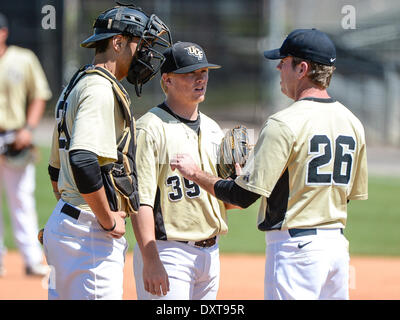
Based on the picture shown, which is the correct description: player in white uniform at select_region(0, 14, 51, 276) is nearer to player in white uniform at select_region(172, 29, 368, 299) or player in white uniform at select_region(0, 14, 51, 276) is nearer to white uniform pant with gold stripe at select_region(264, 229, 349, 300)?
player in white uniform at select_region(172, 29, 368, 299)

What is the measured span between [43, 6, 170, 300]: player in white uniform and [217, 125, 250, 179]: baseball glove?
597 millimetres

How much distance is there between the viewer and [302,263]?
10.7 ft

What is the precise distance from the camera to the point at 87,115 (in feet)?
10.2

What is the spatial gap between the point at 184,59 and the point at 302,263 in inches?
51.7

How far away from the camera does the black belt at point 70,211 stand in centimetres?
327

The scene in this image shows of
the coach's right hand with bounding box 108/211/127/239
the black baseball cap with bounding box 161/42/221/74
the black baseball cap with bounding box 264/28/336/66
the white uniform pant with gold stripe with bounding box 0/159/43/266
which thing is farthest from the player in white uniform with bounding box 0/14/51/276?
the black baseball cap with bounding box 264/28/336/66

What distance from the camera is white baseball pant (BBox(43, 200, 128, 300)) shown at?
10.6 feet

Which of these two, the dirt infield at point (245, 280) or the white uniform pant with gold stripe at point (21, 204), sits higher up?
the white uniform pant with gold stripe at point (21, 204)

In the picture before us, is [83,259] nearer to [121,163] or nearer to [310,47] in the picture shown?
[121,163]

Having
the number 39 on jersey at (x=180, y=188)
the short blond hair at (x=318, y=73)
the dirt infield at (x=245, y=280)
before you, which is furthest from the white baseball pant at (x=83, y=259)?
the dirt infield at (x=245, y=280)

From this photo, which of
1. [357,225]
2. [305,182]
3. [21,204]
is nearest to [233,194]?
[305,182]

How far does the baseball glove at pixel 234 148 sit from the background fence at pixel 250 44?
735 inches

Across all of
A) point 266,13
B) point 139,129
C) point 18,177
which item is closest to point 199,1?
point 266,13

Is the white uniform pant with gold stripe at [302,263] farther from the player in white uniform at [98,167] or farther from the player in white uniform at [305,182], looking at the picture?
the player in white uniform at [98,167]
